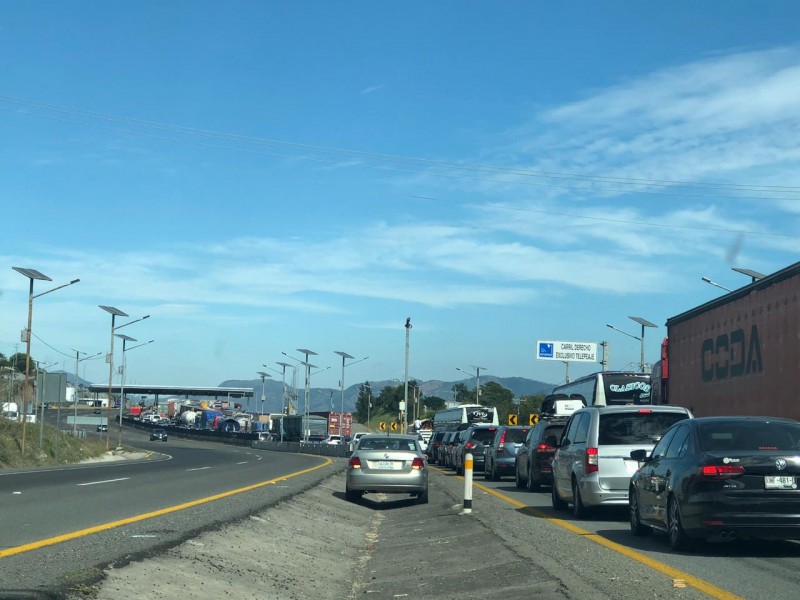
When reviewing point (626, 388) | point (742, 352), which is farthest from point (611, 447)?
point (626, 388)

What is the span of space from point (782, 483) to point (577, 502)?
5500 millimetres

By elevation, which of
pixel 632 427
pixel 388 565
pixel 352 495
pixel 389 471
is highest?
pixel 632 427

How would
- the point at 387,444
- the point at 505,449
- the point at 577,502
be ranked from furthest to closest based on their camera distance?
1. the point at 505,449
2. the point at 387,444
3. the point at 577,502

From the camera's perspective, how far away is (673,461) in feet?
39.1

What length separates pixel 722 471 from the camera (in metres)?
10.9

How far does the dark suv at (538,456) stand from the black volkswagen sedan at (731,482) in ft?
36.6

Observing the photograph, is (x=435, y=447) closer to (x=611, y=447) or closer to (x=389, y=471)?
(x=389, y=471)

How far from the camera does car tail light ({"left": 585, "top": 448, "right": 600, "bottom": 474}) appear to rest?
15.3 m

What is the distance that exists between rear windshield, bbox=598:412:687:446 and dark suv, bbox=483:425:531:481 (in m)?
13.9

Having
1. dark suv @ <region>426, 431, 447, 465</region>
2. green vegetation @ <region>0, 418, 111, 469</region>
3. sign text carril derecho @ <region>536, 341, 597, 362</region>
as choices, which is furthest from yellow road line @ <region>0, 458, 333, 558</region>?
sign text carril derecho @ <region>536, 341, 597, 362</region>

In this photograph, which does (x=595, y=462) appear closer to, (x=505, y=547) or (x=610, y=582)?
(x=505, y=547)

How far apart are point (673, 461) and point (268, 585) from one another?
4.98 meters

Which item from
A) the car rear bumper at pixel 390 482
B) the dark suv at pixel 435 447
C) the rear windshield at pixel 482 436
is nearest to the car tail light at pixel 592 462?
the car rear bumper at pixel 390 482

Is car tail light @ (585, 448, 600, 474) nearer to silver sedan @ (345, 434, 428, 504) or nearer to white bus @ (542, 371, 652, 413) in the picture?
silver sedan @ (345, 434, 428, 504)
